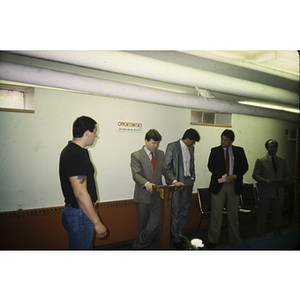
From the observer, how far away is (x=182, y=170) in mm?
2238

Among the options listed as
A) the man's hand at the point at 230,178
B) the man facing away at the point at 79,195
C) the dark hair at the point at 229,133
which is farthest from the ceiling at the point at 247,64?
the man facing away at the point at 79,195

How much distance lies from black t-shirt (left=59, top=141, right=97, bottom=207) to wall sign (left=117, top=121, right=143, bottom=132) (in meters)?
0.53

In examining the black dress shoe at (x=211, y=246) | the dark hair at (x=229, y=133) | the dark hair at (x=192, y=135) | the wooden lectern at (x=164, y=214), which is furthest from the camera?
the dark hair at (x=229, y=133)

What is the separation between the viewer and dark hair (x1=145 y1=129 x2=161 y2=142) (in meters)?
2.08

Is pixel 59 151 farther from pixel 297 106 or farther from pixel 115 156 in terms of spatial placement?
pixel 297 106

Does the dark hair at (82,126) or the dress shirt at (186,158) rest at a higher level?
the dark hair at (82,126)

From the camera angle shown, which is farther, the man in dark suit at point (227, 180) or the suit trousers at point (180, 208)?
the man in dark suit at point (227, 180)

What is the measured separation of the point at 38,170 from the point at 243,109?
92.7 inches

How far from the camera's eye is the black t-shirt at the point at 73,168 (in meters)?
1.55

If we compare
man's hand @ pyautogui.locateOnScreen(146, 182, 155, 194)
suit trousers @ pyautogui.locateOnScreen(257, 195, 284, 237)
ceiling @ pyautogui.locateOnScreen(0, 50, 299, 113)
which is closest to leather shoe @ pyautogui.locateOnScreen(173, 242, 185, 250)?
man's hand @ pyautogui.locateOnScreen(146, 182, 155, 194)

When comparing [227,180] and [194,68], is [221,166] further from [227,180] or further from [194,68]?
[194,68]

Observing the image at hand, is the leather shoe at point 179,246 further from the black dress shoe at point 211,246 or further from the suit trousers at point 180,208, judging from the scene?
the black dress shoe at point 211,246

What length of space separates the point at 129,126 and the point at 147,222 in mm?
1008

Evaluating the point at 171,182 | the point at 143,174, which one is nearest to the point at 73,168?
the point at 143,174
